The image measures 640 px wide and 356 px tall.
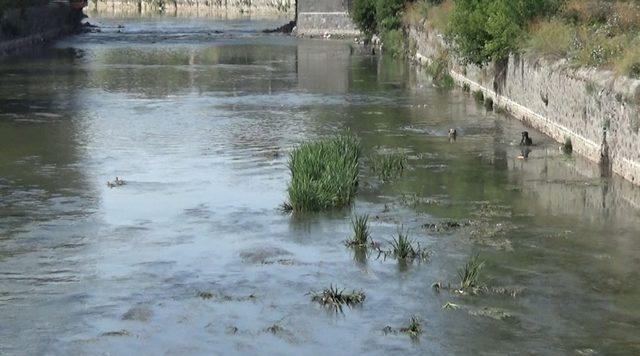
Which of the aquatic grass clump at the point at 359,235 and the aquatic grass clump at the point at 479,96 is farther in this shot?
the aquatic grass clump at the point at 479,96

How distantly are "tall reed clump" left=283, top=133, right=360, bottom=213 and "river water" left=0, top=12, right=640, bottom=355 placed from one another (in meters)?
0.37


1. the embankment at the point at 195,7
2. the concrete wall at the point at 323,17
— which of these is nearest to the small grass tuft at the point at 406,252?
the concrete wall at the point at 323,17

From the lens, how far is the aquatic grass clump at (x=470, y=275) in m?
16.0

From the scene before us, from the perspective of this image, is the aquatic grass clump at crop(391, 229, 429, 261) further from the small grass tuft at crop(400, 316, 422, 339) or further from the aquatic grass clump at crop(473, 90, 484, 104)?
the aquatic grass clump at crop(473, 90, 484, 104)

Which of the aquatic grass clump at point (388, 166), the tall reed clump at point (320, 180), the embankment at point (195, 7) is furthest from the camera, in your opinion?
the embankment at point (195, 7)

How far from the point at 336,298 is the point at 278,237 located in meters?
3.94

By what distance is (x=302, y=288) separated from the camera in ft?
52.8

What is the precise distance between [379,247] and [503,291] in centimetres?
282

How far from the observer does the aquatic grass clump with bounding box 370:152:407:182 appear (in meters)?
24.5

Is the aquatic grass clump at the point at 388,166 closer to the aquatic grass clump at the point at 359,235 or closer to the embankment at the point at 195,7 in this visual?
the aquatic grass clump at the point at 359,235

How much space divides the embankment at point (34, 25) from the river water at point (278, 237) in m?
32.6

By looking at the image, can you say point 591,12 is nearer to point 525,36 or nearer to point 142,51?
point 525,36

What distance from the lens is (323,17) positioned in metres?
85.1

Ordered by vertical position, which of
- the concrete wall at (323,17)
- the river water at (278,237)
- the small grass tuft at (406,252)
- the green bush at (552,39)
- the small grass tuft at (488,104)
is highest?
the green bush at (552,39)
